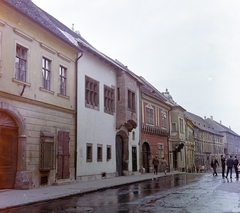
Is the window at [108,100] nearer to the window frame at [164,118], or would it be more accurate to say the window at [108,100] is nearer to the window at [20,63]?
the window at [20,63]

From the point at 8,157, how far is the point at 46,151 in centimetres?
247

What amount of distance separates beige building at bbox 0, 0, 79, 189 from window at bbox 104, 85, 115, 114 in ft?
16.5

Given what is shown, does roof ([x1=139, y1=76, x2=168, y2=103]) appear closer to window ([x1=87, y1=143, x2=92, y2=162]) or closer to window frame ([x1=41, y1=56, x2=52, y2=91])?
window ([x1=87, y1=143, x2=92, y2=162])

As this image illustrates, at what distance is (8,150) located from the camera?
50.9ft

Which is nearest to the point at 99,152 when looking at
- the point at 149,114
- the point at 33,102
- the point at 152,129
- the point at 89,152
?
the point at 89,152

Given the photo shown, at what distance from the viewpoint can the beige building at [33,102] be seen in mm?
15219

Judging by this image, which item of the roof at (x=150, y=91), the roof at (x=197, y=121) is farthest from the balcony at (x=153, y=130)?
the roof at (x=197, y=121)

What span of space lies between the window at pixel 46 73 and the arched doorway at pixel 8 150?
11.0ft

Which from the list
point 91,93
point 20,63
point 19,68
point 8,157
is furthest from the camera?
point 91,93

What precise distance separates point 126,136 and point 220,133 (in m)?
85.0

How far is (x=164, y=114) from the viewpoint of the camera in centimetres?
4116

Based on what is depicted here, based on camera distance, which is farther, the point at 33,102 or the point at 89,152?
the point at 89,152

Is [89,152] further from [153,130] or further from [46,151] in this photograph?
[153,130]

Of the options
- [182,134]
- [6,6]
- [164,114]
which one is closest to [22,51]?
[6,6]
